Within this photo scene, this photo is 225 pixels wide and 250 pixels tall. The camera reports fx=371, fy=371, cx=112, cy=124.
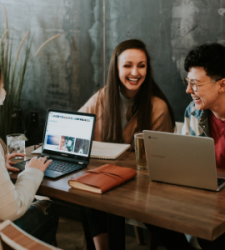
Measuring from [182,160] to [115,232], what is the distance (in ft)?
1.35

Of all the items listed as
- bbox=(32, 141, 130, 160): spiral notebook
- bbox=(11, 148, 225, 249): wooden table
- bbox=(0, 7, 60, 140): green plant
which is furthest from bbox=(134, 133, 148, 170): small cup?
bbox=(0, 7, 60, 140): green plant

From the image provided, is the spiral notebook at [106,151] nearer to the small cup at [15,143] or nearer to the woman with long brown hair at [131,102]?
the small cup at [15,143]

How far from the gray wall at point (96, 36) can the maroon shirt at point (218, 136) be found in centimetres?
80

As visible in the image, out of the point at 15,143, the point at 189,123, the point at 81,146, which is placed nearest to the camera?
the point at 81,146

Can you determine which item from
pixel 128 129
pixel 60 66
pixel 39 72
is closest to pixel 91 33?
pixel 60 66

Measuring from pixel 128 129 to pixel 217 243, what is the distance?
1.04 meters

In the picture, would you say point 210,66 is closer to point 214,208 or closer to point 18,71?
point 214,208

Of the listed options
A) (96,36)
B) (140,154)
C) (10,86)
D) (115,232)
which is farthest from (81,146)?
(10,86)

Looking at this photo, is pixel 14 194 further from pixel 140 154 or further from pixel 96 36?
pixel 96 36

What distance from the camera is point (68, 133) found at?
6.19 feet

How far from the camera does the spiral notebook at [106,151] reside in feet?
6.25

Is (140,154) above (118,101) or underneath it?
underneath

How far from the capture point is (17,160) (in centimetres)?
189

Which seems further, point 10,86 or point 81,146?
point 10,86
